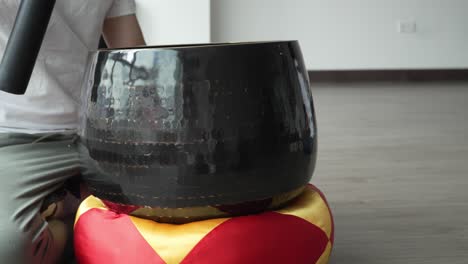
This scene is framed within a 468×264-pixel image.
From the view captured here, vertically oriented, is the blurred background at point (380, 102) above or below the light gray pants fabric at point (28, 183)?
below

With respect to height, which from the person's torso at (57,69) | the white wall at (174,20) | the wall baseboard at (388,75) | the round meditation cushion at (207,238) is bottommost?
the wall baseboard at (388,75)

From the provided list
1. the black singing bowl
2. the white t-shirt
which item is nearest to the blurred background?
the black singing bowl

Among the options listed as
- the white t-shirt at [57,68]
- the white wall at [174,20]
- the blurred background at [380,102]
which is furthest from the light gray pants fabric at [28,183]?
the white wall at [174,20]

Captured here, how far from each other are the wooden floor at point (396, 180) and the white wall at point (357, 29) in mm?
1333

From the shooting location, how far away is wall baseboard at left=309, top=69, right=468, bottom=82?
13.9 ft

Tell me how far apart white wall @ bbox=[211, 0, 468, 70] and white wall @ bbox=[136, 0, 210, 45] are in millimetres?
430

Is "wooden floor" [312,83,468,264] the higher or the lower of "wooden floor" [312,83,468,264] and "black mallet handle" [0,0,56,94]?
the lower

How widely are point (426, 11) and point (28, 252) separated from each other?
154 inches

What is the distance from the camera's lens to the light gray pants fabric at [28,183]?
2.27ft

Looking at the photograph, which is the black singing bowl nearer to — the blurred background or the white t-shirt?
the white t-shirt

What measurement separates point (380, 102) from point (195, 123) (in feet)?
8.40

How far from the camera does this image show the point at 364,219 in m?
1.13

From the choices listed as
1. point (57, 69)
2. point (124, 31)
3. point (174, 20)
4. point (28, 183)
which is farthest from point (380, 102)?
point (28, 183)

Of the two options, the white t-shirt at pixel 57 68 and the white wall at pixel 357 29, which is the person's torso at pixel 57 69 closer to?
the white t-shirt at pixel 57 68
